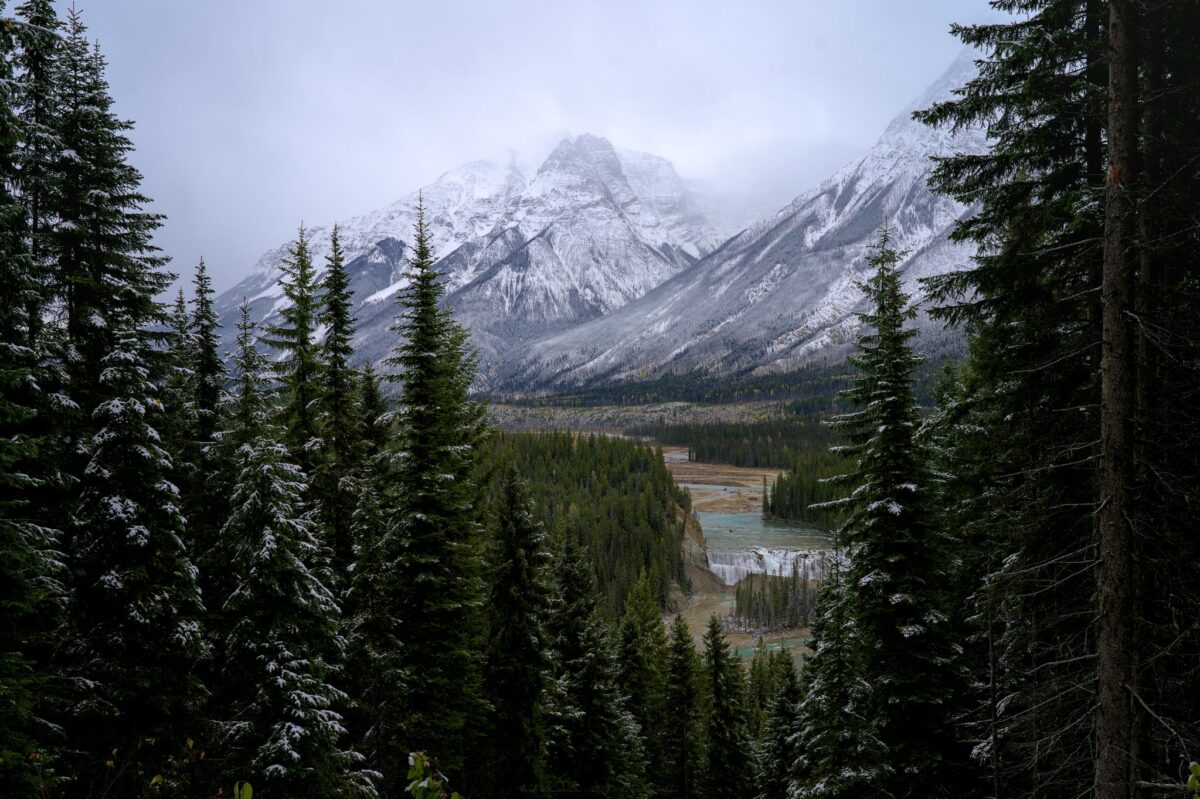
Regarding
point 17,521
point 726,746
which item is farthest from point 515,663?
point 726,746

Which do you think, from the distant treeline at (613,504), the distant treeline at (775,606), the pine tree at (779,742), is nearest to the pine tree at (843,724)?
the pine tree at (779,742)

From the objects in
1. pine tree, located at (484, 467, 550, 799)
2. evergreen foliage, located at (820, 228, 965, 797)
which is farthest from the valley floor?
pine tree, located at (484, 467, 550, 799)

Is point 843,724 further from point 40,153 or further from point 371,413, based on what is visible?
point 40,153

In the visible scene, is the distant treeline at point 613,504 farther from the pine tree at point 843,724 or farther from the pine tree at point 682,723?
the pine tree at point 843,724

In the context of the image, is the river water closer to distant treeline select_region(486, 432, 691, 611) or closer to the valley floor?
the valley floor

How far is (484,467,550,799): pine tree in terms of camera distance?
17.1 meters

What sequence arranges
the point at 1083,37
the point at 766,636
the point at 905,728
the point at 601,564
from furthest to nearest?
1. the point at 601,564
2. the point at 766,636
3. the point at 905,728
4. the point at 1083,37

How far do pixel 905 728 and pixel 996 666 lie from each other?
2.77 meters

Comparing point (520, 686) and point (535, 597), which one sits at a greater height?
point (535, 597)

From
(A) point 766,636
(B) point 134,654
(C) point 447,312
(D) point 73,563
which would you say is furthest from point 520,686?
(A) point 766,636

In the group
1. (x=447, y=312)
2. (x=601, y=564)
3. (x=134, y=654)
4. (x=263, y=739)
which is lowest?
(x=601, y=564)

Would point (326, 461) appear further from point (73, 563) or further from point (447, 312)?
point (447, 312)

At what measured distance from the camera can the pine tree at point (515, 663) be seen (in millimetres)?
17141

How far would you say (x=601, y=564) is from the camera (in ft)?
256
